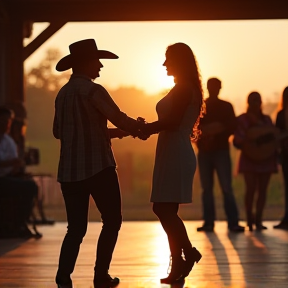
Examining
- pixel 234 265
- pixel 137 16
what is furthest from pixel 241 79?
pixel 234 265

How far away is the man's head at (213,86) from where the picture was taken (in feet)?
39.3

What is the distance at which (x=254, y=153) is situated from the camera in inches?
493

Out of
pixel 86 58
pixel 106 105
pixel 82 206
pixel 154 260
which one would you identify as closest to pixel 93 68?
pixel 86 58

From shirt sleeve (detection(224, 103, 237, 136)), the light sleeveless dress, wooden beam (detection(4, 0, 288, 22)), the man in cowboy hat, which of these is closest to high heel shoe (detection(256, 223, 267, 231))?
shirt sleeve (detection(224, 103, 237, 136))

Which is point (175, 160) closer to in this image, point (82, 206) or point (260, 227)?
point (82, 206)

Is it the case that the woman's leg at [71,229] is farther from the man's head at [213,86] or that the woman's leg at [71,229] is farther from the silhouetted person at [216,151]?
the man's head at [213,86]

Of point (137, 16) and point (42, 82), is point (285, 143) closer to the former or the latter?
point (137, 16)

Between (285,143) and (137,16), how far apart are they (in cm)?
231

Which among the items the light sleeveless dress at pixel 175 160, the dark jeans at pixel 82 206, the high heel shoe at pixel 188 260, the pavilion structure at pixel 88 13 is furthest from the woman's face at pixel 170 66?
the pavilion structure at pixel 88 13

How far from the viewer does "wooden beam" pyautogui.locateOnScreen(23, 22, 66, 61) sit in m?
13.5

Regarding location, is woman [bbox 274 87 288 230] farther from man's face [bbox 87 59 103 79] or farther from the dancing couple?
man's face [bbox 87 59 103 79]

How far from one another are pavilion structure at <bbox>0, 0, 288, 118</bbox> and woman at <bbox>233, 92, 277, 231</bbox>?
1488 millimetres

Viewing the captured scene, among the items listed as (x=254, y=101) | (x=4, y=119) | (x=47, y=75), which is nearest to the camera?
(x=4, y=119)

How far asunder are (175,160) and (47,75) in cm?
3728
